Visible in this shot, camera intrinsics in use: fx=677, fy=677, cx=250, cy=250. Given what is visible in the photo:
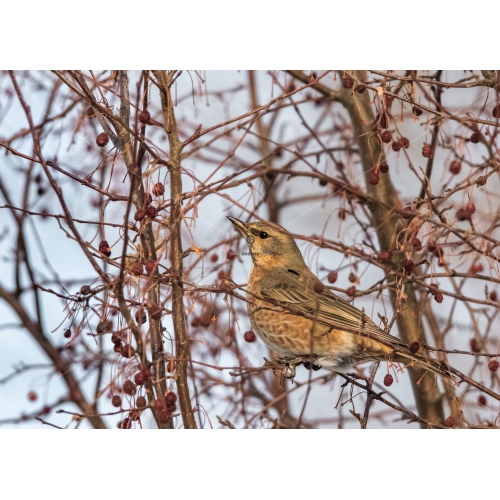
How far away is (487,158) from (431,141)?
20 cm

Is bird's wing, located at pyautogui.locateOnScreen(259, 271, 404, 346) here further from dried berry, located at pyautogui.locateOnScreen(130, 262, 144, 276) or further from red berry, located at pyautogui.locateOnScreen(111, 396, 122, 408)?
red berry, located at pyautogui.locateOnScreen(111, 396, 122, 408)

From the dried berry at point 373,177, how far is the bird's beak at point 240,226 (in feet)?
1.59

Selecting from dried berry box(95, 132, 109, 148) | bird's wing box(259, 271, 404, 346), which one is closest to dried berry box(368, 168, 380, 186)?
bird's wing box(259, 271, 404, 346)

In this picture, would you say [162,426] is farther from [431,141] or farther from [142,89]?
[431,141]

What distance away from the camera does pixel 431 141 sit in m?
2.38

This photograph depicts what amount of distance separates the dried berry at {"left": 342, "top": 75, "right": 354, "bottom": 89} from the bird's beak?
0.63 m

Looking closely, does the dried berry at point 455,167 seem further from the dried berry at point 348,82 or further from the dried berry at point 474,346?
the dried berry at point 474,346

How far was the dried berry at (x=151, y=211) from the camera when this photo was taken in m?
2.04

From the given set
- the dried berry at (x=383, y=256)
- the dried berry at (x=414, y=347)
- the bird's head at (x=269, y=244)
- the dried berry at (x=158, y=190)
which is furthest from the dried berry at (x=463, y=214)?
the dried berry at (x=158, y=190)

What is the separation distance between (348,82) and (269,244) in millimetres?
657

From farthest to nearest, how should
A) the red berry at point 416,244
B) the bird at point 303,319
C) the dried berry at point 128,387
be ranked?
the bird at point 303,319 < the red berry at point 416,244 < the dried berry at point 128,387
